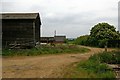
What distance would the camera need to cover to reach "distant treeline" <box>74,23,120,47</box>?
3931 centimetres

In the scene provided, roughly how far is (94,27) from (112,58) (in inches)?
1197

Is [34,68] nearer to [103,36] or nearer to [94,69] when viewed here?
[94,69]

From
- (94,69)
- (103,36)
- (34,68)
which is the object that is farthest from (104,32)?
(94,69)

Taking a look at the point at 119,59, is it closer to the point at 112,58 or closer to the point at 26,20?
the point at 112,58

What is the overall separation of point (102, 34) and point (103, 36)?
774mm

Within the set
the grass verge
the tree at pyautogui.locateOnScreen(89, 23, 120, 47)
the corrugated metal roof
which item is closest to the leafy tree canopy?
the tree at pyautogui.locateOnScreen(89, 23, 120, 47)

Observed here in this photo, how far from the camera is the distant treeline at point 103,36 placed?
3931 centimetres

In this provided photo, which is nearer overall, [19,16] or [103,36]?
[19,16]

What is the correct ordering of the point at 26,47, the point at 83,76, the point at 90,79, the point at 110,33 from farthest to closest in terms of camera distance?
the point at 110,33 → the point at 26,47 → the point at 83,76 → the point at 90,79

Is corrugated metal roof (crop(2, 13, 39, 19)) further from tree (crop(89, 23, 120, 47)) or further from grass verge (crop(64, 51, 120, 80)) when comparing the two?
tree (crop(89, 23, 120, 47))

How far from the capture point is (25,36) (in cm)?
2984

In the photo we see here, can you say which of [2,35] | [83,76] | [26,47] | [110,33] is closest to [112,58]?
[83,76]

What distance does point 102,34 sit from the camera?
42938 mm

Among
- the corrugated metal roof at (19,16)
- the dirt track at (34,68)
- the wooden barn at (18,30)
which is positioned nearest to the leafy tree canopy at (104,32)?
the corrugated metal roof at (19,16)
